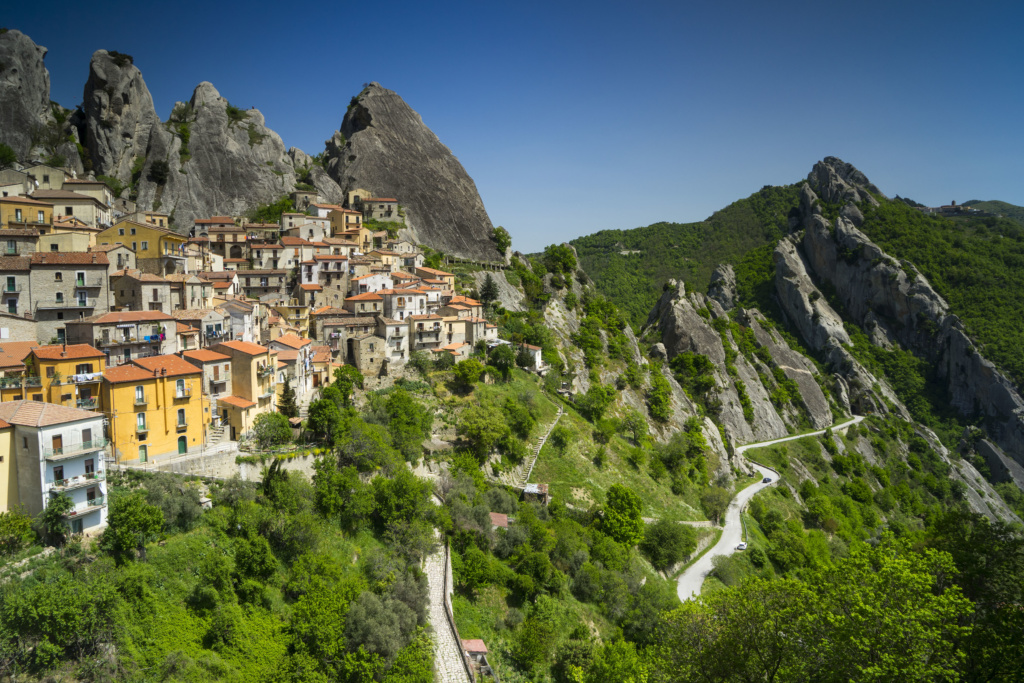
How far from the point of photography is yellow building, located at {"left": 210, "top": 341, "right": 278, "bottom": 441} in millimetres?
34344

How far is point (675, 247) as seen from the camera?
524 ft

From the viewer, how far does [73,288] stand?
36156 mm

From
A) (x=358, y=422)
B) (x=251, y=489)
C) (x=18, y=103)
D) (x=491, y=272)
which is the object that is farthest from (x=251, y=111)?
(x=251, y=489)

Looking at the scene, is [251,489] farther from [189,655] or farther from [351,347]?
[351,347]

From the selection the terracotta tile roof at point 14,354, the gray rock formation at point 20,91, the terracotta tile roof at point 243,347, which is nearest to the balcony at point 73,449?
the terracotta tile roof at point 14,354

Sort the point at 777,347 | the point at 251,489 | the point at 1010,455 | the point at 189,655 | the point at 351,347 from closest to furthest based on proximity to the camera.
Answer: the point at 189,655 → the point at 251,489 → the point at 351,347 → the point at 1010,455 → the point at 777,347

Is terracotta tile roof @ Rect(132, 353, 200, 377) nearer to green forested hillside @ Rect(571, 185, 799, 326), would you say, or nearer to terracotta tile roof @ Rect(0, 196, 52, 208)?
terracotta tile roof @ Rect(0, 196, 52, 208)

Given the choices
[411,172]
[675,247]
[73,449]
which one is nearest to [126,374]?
[73,449]

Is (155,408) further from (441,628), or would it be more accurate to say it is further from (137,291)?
(441,628)

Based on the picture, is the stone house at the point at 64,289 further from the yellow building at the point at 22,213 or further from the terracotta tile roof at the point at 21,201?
the terracotta tile roof at the point at 21,201

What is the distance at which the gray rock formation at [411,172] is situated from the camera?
→ 290 ft

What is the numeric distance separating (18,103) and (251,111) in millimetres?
32240

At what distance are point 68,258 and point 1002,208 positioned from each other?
716ft

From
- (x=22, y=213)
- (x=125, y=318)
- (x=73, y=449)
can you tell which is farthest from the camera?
(x=22, y=213)
